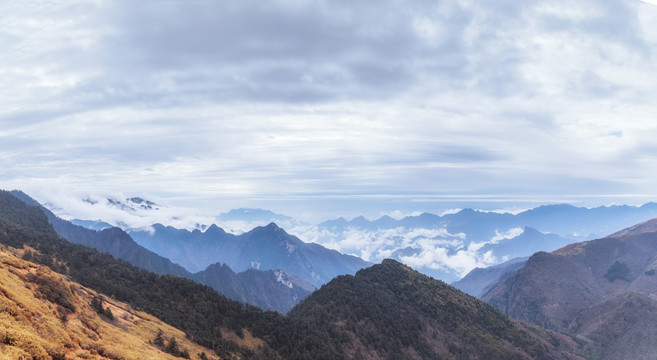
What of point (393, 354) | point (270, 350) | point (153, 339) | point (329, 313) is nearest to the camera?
point (153, 339)

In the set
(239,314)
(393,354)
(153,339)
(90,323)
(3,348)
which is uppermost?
(3,348)

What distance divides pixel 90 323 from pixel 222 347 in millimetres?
53486

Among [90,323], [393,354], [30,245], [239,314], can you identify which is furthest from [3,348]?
[393,354]

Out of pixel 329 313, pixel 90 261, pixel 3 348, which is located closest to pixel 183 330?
pixel 90 261

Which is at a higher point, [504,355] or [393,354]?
[393,354]

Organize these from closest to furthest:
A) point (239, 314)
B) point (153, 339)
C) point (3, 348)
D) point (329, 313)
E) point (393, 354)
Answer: point (3, 348), point (153, 339), point (239, 314), point (393, 354), point (329, 313)

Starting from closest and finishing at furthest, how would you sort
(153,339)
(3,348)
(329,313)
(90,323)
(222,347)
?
(3,348), (90,323), (153,339), (222,347), (329,313)

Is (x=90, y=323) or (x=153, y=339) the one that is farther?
(x=153, y=339)

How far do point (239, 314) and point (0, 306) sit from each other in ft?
355

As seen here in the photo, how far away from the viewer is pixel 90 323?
52438 mm

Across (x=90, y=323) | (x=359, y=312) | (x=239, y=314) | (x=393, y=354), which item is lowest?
(x=393, y=354)

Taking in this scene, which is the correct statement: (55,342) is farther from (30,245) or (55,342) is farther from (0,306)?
(30,245)

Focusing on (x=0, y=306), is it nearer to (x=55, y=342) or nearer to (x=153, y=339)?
(x=55, y=342)

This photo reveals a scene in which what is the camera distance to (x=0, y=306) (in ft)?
Result: 116
